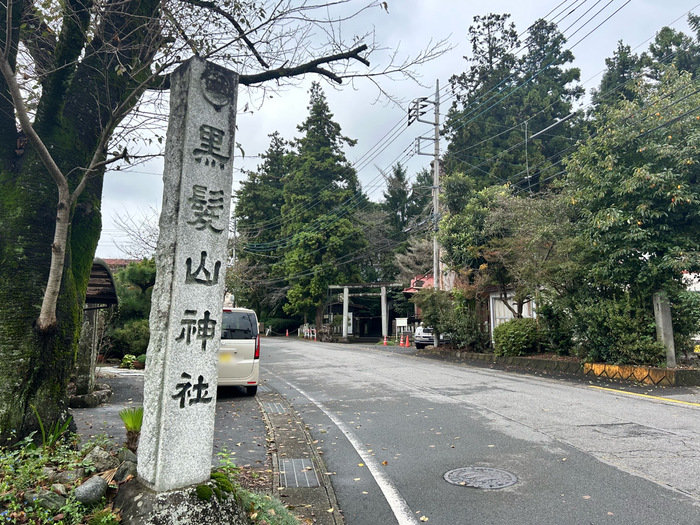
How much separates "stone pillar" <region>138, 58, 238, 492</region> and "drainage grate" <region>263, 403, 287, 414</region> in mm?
5013

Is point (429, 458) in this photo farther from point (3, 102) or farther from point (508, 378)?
point (508, 378)

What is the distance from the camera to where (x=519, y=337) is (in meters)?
16.9

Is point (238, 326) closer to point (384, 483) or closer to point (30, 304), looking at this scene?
point (30, 304)

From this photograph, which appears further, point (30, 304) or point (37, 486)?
point (30, 304)

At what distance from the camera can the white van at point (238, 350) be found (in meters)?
9.91

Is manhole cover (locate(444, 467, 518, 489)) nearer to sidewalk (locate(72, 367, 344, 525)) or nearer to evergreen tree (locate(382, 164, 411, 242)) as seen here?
sidewalk (locate(72, 367, 344, 525))

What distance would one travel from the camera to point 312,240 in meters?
39.4

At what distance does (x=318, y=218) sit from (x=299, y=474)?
1400 inches

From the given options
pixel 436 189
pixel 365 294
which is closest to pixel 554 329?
pixel 436 189

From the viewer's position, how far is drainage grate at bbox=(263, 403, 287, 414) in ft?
28.7

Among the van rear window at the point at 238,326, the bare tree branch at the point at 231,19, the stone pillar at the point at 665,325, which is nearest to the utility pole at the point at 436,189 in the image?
the stone pillar at the point at 665,325

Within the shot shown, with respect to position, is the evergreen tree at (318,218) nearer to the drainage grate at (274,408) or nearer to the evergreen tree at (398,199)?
the evergreen tree at (398,199)

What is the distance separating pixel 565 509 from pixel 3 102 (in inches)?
266

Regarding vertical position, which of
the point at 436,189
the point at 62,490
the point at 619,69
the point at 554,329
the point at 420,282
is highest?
the point at 619,69
